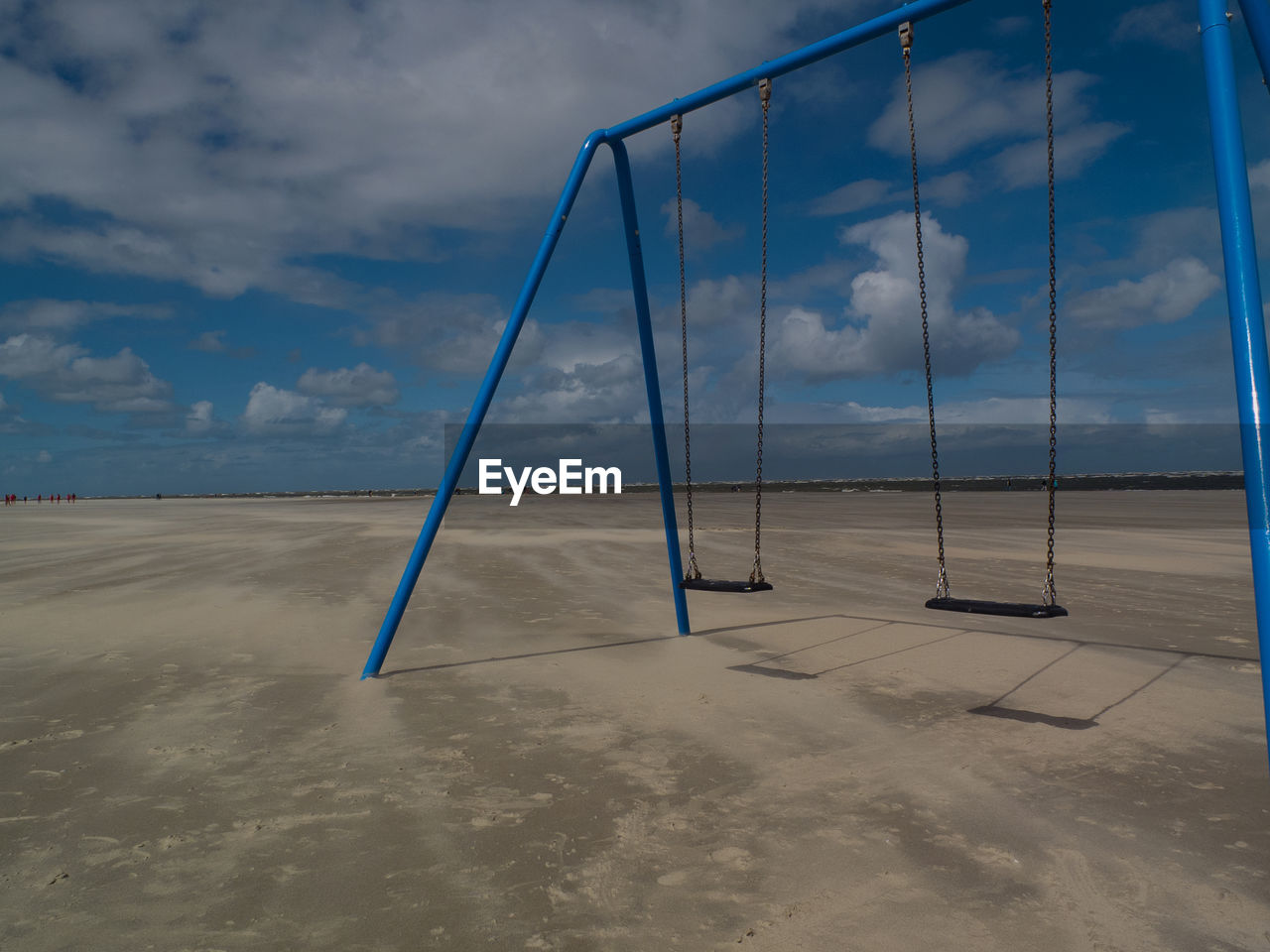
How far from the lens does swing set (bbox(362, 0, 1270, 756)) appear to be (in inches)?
116

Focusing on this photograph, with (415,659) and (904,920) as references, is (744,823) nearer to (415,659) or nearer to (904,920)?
(904,920)

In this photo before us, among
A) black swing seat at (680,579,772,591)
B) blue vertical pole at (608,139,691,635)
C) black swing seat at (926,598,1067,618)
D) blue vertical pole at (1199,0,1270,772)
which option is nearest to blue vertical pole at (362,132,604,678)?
blue vertical pole at (608,139,691,635)

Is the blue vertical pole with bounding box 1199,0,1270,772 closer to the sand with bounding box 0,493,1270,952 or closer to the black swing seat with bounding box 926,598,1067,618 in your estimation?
the sand with bounding box 0,493,1270,952

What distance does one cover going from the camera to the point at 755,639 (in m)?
7.40

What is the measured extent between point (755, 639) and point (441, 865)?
4.75 metres

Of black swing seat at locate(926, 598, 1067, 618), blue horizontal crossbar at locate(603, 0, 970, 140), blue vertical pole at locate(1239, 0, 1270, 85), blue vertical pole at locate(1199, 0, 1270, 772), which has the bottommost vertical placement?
black swing seat at locate(926, 598, 1067, 618)

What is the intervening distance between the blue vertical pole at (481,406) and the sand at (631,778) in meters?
0.40

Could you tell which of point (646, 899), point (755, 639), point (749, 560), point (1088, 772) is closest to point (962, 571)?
point (749, 560)

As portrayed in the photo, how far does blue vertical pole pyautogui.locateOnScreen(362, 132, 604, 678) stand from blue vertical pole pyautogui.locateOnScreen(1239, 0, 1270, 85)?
458 centimetres

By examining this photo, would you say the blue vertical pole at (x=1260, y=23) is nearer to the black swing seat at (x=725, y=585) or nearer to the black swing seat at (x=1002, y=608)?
the black swing seat at (x=1002, y=608)

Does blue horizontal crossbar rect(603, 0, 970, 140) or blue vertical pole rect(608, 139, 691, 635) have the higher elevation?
blue horizontal crossbar rect(603, 0, 970, 140)

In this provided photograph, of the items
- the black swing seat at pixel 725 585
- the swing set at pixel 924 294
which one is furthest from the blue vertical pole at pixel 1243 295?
the black swing seat at pixel 725 585

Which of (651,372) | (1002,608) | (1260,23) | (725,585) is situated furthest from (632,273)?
(1260,23)

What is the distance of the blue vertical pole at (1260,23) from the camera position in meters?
3.56
